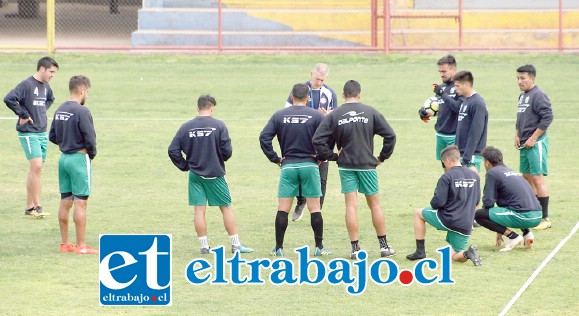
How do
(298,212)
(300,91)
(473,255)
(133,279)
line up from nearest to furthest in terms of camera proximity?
(133,279), (473,255), (300,91), (298,212)

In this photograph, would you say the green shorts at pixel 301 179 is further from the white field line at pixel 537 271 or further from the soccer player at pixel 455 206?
the white field line at pixel 537 271

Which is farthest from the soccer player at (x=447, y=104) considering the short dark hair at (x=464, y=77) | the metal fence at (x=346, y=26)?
the metal fence at (x=346, y=26)

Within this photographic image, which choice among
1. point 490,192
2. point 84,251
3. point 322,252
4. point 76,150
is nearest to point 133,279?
point 84,251

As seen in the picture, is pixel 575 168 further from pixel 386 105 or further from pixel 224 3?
pixel 224 3

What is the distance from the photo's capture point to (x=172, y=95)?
2662 centimetres

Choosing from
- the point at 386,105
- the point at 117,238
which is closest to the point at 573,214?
the point at 117,238

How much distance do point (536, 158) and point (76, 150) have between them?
5958 mm

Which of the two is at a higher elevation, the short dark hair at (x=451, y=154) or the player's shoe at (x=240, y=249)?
the short dark hair at (x=451, y=154)

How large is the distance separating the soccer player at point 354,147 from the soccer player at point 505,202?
1.20 meters

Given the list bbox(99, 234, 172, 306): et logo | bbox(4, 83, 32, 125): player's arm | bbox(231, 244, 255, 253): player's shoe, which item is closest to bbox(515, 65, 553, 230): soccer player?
bbox(231, 244, 255, 253): player's shoe

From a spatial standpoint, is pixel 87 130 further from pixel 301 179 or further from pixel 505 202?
pixel 505 202

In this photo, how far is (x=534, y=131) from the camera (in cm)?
1504

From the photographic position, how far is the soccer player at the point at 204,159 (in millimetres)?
13258

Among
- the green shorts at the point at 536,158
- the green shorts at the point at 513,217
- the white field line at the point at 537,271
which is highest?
the green shorts at the point at 536,158
